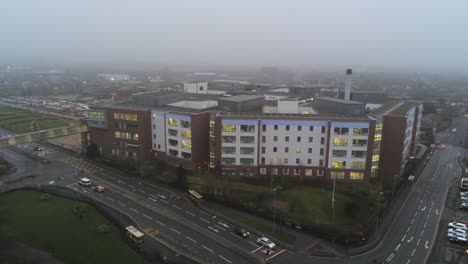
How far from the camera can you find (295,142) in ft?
245

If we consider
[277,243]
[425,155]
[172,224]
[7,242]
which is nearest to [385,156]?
[425,155]

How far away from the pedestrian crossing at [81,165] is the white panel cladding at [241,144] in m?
33.2

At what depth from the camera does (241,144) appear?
245ft

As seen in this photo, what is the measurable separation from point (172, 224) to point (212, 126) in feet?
85.5

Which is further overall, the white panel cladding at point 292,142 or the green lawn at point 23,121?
the green lawn at point 23,121

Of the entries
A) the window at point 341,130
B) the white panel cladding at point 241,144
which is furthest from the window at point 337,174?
the white panel cladding at point 241,144

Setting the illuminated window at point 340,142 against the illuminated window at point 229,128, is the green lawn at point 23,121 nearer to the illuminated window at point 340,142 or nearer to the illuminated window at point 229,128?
the illuminated window at point 229,128

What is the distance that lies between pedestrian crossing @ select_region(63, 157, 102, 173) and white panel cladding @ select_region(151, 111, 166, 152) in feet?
49.6

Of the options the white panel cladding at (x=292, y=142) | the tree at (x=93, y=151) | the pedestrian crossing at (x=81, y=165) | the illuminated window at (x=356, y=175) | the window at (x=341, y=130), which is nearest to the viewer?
the window at (x=341, y=130)

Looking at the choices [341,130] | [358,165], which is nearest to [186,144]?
[341,130]

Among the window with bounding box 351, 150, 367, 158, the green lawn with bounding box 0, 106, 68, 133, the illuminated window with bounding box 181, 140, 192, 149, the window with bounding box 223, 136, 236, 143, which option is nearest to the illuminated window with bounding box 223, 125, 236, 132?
the window with bounding box 223, 136, 236, 143

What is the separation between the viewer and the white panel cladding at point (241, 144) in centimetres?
7400

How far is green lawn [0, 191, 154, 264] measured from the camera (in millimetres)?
46719

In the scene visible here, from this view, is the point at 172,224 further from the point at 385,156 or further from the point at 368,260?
the point at 385,156
